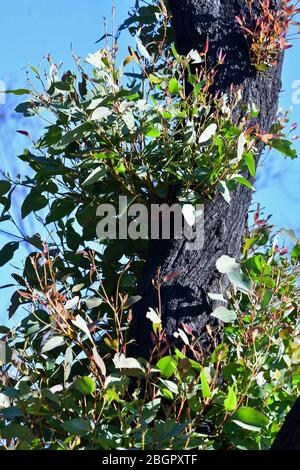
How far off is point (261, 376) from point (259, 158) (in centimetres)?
95

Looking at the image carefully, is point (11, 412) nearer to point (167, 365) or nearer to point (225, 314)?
point (167, 365)

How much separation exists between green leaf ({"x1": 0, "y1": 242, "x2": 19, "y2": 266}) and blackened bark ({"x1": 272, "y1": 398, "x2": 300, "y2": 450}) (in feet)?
4.12

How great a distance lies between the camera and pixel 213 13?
9.50 ft

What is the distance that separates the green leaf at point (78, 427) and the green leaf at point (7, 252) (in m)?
0.91

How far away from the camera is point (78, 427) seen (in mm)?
1966

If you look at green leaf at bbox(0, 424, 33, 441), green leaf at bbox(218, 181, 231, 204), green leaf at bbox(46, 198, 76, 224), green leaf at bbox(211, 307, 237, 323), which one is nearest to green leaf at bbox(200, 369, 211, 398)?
green leaf at bbox(211, 307, 237, 323)

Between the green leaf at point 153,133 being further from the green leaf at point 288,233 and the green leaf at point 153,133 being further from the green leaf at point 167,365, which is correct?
the green leaf at point 167,365

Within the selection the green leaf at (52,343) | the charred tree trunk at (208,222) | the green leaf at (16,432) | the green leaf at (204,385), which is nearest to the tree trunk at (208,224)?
the charred tree trunk at (208,222)

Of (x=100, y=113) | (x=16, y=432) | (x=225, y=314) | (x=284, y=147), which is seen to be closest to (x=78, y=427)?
(x=16, y=432)

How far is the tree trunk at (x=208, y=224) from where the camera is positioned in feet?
8.17

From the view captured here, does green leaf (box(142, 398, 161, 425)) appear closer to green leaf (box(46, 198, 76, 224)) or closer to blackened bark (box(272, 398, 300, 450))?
blackened bark (box(272, 398, 300, 450))

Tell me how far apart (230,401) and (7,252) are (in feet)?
3.42

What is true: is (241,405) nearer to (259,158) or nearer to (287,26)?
(259,158)
